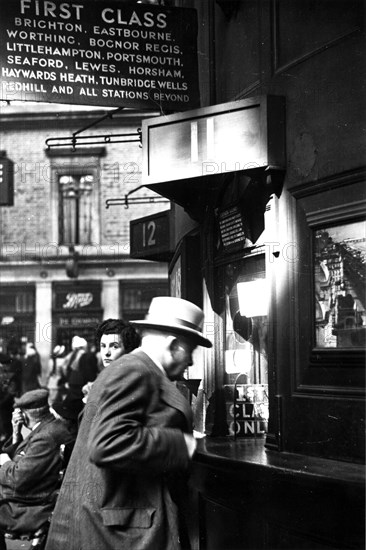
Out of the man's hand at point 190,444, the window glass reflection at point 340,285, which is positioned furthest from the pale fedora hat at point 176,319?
the window glass reflection at point 340,285

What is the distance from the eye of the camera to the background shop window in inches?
1190

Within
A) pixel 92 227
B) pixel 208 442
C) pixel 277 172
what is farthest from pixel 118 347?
pixel 92 227

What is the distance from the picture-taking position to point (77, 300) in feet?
98.2

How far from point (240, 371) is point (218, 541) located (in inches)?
65.4

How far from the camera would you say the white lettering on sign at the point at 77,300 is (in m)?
29.8

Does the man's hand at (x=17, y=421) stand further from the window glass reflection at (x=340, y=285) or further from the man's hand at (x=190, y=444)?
the man's hand at (x=190, y=444)

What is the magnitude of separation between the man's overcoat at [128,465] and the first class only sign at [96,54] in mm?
4157

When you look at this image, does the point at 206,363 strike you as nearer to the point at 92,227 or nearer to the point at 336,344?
the point at 336,344

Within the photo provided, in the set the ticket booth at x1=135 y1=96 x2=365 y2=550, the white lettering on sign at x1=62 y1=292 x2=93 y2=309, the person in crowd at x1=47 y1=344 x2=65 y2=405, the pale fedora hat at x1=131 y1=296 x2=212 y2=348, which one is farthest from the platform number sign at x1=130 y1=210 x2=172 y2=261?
the white lettering on sign at x1=62 y1=292 x2=93 y2=309

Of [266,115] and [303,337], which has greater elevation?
[266,115]

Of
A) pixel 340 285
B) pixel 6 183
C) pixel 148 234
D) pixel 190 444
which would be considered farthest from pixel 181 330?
pixel 6 183

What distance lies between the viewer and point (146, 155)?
7691 mm

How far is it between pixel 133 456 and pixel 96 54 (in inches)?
189

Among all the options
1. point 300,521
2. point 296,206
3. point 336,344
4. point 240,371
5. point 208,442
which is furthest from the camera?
point 240,371
